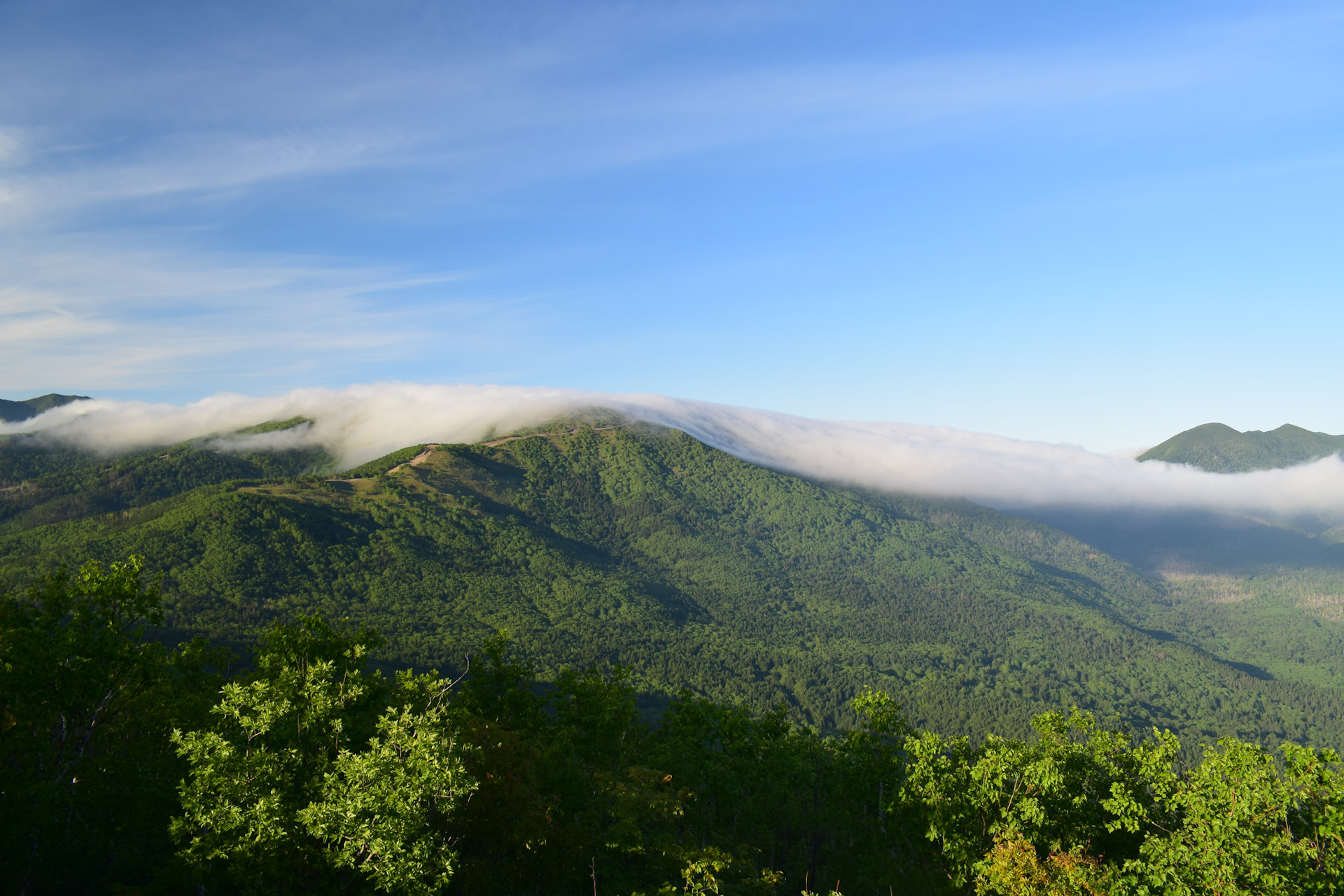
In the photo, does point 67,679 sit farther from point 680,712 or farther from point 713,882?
point 680,712

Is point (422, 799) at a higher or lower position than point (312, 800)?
higher

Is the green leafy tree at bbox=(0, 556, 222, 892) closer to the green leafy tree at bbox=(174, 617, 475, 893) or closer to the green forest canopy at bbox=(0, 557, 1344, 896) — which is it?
the green forest canopy at bbox=(0, 557, 1344, 896)

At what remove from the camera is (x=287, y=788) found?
1086 inches

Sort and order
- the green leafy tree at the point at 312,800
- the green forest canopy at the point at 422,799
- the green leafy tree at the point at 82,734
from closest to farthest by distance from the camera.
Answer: the green leafy tree at the point at 312,800, the green forest canopy at the point at 422,799, the green leafy tree at the point at 82,734

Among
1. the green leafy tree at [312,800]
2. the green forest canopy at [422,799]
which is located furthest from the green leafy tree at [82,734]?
the green leafy tree at [312,800]

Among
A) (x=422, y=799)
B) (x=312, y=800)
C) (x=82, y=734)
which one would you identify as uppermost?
(x=82, y=734)

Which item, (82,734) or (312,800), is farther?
(82,734)

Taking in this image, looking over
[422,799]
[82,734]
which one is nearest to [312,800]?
[422,799]

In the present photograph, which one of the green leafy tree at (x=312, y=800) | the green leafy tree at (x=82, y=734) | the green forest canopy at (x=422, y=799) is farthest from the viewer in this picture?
the green leafy tree at (x=82, y=734)

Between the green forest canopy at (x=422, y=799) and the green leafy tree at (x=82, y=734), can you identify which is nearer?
the green forest canopy at (x=422, y=799)

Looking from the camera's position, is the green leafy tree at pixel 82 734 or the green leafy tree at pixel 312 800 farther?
the green leafy tree at pixel 82 734

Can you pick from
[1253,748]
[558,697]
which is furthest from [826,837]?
[1253,748]

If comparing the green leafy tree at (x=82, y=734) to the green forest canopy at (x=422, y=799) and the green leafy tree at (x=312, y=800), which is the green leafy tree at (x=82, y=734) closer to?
the green forest canopy at (x=422, y=799)

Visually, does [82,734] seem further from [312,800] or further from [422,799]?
[422,799]
